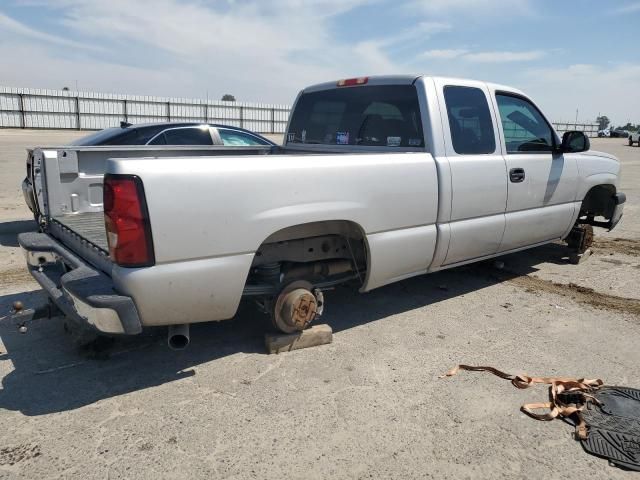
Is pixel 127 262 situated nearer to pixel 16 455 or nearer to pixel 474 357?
pixel 16 455

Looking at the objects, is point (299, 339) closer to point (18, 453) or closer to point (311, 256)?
point (311, 256)

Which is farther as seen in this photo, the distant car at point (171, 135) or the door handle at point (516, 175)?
the distant car at point (171, 135)

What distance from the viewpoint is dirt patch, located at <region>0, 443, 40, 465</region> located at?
2.49 metres

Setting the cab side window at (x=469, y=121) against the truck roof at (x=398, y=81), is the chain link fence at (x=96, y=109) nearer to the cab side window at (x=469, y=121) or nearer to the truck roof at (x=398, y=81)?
the truck roof at (x=398, y=81)

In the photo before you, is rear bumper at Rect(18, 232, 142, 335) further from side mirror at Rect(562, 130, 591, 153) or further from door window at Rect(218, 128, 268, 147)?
door window at Rect(218, 128, 268, 147)

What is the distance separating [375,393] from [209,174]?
5.50ft

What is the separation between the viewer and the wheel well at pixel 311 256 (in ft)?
11.7

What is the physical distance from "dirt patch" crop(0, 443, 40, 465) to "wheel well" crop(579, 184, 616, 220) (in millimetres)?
6240

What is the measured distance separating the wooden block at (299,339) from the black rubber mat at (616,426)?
1.78m

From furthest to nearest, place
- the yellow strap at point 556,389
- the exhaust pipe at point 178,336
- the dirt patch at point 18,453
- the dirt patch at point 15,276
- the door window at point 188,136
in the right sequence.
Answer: the door window at point 188,136 → the dirt patch at point 15,276 → the exhaust pipe at point 178,336 → the yellow strap at point 556,389 → the dirt patch at point 18,453

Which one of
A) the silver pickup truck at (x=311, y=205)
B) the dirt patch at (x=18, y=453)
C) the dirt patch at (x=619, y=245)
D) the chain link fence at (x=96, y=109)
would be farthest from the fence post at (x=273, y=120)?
the dirt patch at (x=18, y=453)

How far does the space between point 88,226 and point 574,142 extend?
4.78 meters

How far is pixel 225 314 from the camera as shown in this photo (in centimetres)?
323

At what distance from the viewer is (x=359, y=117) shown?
4.71 metres
